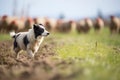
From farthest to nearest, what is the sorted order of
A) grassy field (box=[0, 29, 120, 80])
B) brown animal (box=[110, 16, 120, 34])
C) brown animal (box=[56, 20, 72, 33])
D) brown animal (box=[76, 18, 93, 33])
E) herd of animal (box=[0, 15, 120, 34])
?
1. brown animal (box=[56, 20, 72, 33])
2. brown animal (box=[76, 18, 93, 33])
3. brown animal (box=[110, 16, 120, 34])
4. herd of animal (box=[0, 15, 120, 34])
5. grassy field (box=[0, 29, 120, 80])

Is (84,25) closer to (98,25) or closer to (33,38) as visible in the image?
(98,25)

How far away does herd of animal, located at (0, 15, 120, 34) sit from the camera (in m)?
14.8

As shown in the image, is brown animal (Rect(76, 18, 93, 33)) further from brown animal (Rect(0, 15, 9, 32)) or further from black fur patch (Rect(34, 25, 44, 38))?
black fur patch (Rect(34, 25, 44, 38))

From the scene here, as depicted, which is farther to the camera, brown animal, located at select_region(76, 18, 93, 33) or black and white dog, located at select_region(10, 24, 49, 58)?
brown animal, located at select_region(76, 18, 93, 33)

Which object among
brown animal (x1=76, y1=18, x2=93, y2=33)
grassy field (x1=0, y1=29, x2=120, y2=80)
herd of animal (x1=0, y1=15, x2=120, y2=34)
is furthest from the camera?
brown animal (x1=76, y1=18, x2=93, y2=33)

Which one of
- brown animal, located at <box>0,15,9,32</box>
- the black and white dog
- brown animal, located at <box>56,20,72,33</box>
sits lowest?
brown animal, located at <box>56,20,72,33</box>

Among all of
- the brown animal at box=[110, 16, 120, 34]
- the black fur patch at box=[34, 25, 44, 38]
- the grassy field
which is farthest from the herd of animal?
the black fur patch at box=[34, 25, 44, 38]

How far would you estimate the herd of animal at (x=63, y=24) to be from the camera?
48.4 ft

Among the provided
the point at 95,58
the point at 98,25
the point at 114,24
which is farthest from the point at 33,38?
the point at 98,25

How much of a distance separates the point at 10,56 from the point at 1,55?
9.7 inches

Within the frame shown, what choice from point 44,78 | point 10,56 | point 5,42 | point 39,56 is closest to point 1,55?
point 10,56

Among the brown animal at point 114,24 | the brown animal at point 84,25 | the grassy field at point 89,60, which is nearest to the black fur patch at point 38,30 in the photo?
the grassy field at point 89,60

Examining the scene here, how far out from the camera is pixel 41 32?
8016 millimetres

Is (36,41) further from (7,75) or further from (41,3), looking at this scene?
(41,3)
